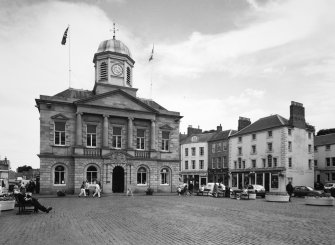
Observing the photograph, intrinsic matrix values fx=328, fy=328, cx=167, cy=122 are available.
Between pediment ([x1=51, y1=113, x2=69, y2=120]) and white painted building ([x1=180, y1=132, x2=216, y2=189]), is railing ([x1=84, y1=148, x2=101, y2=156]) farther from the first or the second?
white painted building ([x1=180, y1=132, x2=216, y2=189])

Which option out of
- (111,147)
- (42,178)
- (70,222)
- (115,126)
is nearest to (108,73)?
(115,126)

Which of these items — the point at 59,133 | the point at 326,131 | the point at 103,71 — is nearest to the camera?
the point at 59,133

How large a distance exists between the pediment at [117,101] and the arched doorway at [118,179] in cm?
737

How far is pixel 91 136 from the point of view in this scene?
124 feet

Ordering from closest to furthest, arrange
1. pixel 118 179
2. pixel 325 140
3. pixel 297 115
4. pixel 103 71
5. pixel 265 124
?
pixel 118 179
pixel 103 71
pixel 297 115
pixel 265 124
pixel 325 140

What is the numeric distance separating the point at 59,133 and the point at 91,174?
229 inches

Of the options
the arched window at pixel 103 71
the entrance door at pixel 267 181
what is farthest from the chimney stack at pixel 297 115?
the arched window at pixel 103 71

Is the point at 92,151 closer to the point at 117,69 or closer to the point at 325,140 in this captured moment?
the point at 117,69

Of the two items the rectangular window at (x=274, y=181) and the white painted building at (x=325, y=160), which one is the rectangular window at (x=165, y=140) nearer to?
the rectangular window at (x=274, y=181)

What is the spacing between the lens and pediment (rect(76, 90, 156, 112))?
37688 mm

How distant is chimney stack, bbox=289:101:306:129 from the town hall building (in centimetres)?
1852

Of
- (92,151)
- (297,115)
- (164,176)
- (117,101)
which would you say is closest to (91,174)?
(92,151)

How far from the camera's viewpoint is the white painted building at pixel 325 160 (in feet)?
182

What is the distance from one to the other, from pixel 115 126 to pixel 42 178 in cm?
993
